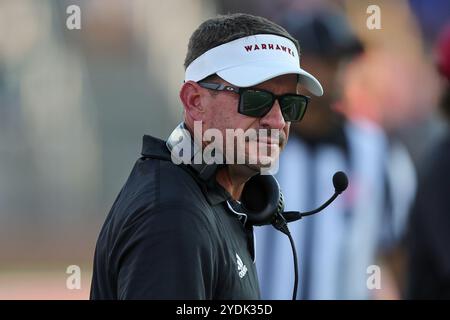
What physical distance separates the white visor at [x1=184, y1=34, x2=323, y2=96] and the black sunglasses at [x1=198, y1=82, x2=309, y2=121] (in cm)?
2

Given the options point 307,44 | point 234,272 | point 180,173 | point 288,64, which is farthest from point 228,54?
point 307,44

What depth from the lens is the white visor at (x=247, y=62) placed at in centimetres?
193

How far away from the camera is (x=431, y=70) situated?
189 inches

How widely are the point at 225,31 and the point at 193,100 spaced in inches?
7.0

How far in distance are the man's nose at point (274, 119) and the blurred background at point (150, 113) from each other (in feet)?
8.50

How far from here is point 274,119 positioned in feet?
6.45

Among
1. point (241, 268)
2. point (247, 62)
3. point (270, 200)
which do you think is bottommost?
point (241, 268)

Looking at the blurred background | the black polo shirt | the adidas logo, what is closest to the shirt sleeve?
the black polo shirt

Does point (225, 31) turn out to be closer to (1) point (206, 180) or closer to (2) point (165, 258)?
(1) point (206, 180)

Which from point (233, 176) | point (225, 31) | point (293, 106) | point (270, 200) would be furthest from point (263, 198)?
point (225, 31)

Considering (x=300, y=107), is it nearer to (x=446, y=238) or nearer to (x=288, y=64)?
(x=288, y=64)

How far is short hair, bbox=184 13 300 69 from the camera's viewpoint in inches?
78.0

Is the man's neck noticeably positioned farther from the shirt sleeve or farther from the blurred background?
the blurred background

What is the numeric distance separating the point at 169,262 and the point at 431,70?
11.6 feet
